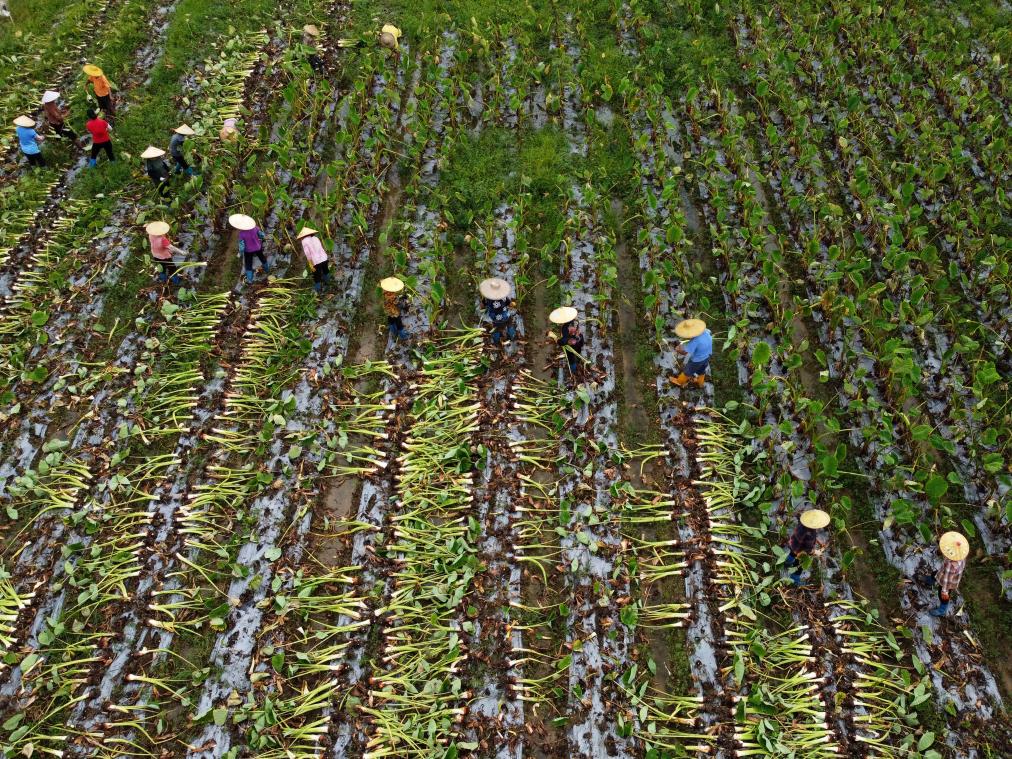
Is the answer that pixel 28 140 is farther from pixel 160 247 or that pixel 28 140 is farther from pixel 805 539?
pixel 805 539

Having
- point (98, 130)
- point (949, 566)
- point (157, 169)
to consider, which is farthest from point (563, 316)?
point (98, 130)

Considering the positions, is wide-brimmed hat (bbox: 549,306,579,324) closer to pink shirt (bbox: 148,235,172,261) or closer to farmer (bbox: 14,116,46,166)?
pink shirt (bbox: 148,235,172,261)

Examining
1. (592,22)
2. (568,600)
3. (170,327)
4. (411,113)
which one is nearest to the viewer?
(568,600)

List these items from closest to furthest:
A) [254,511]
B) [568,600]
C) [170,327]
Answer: [568,600]
[254,511]
[170,327]

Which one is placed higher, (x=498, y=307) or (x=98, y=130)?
(x=98, y=130)

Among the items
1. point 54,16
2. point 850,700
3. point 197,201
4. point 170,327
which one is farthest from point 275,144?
point 850,700

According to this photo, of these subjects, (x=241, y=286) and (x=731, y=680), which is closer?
(x=731, y=680)

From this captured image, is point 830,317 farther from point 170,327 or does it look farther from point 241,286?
point 170,327
